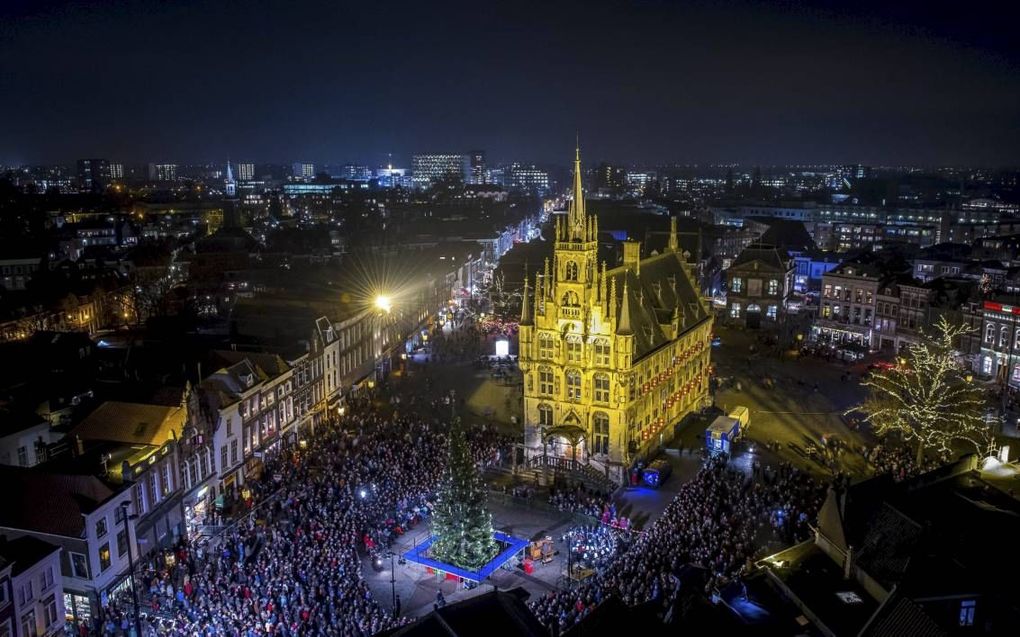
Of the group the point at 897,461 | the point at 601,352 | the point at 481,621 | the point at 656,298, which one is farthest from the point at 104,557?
the point at 897,461

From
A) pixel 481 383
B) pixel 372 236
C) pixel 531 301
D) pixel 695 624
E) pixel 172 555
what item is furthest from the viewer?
pixel 372 236

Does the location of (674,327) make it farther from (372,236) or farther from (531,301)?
(372,236)

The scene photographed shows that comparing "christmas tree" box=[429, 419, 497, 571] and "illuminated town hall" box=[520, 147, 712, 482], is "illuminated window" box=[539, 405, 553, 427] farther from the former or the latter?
"christmas tree" box=[429, 419, 497, 571]

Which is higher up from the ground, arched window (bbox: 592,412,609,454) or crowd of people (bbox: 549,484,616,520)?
arched window (bbox: 592,412,609,454)

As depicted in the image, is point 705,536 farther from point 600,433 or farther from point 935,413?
point 935,413

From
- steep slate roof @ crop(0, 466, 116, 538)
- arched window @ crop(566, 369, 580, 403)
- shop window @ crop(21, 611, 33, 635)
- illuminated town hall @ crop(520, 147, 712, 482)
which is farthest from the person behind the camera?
arched window @ crop(566, 369, 580, 403)

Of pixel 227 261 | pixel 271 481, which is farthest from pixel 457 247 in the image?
pixel 271 481

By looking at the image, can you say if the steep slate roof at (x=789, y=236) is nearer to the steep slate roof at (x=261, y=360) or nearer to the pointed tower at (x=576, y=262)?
the pointed tower at (x=576, y=262)

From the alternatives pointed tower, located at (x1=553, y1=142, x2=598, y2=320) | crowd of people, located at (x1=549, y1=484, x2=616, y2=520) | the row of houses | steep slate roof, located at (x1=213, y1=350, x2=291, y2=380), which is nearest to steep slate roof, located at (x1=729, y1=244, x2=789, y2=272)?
pointed tower, located at (x1=553, y1=142, x2=598, y2=320)
